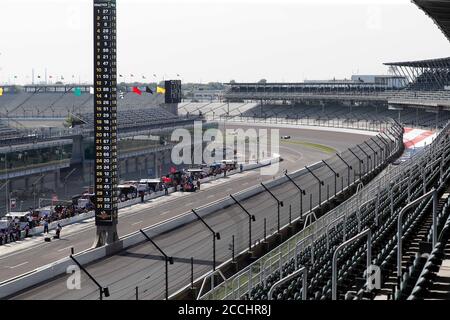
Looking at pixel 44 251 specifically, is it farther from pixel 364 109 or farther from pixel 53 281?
pixel 364 109

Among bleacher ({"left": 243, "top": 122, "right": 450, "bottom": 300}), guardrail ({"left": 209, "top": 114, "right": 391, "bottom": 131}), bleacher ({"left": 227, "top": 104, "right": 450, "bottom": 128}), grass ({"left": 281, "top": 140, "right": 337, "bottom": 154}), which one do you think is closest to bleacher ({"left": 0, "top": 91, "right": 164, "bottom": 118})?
guardrail ({"left": 209, "top": 114, "right": 391, "bottom": 131})

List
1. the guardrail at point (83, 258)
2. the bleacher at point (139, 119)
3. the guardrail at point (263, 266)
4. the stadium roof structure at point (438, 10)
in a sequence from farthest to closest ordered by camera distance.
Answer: the bleacher at point (139, 119) < the stadium roof structure at point (438, 10) < the guardrail at point (83, 258) < the guardrail at point (263, 266)

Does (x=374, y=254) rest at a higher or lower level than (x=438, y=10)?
lower

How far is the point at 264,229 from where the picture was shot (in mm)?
24031

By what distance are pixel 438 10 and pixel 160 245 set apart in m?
10.9

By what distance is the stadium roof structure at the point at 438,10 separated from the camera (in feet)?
65.0

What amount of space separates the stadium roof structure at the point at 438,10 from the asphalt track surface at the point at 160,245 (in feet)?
27.0

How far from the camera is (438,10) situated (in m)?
22.1

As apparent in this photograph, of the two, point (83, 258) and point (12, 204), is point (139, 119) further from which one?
point (83, 258)

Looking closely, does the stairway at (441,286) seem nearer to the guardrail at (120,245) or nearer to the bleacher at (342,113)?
the guardrail at (120,245)

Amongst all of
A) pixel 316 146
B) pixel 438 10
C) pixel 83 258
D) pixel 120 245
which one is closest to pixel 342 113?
pixel 316 146

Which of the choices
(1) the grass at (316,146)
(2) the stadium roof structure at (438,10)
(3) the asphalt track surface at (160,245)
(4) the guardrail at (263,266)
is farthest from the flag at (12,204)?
(1) the grass at (316,146)
